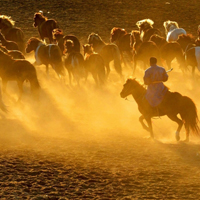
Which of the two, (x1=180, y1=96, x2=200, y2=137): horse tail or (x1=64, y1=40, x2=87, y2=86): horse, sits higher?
(x1=64, y1=40, x2=87, y2=86): horse

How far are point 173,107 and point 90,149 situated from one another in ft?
6.24

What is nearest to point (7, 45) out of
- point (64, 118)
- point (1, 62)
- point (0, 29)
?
point (0, 29)

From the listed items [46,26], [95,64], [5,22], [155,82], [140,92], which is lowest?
[140,92]

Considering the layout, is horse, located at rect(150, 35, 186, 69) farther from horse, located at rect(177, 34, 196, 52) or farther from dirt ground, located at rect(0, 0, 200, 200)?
horse, located at rect(177, 34, 196, 52)

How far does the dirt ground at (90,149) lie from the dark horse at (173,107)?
401mm

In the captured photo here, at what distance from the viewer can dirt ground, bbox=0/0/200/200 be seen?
8.18 m

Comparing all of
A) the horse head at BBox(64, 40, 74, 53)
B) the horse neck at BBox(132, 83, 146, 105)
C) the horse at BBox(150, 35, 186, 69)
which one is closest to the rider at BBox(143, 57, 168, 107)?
the horse neck at BBox(132, 83, 146, 105)

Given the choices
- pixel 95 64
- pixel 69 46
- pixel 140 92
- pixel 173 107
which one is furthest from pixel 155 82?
pixel 69 46

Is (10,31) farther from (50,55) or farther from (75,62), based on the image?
(75,62)

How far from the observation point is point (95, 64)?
1670cm

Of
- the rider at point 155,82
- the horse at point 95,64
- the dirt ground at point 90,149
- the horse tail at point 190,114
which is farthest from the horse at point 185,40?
the horse tail at point 190,114

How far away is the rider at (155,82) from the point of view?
1063 cm

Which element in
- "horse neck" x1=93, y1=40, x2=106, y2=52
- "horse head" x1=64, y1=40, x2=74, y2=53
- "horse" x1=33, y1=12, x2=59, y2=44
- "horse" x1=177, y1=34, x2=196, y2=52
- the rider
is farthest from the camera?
"horse" x1=33, y1=12, x2=59, y2=44

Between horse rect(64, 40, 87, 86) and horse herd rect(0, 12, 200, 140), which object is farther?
horse rect(64, 40, 87, 86)
